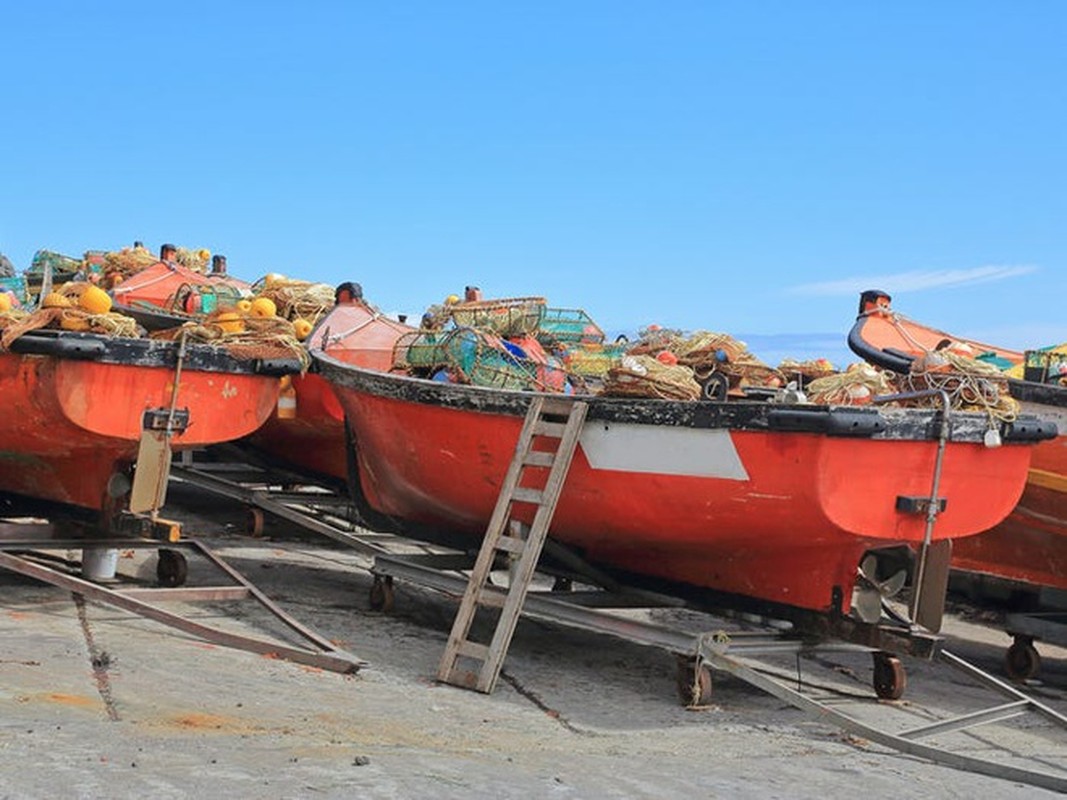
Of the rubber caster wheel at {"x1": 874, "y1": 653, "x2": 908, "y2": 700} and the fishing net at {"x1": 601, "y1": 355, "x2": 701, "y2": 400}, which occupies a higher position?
the fishing net at {"x1": 601, "y1": 355, "x2": 701, "y2": 400}

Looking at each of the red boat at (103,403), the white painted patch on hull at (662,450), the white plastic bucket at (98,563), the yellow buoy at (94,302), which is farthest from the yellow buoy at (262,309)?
the white painted patch on hull at (662,450)

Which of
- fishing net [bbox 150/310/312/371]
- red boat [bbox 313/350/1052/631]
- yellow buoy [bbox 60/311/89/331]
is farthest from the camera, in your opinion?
fishing net [bbox 150/310/312/371]

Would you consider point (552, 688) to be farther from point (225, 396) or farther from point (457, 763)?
point (225, 396)

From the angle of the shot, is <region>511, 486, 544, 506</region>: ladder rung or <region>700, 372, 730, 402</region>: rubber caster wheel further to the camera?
<region>700, 372, 730, 402</region>: rubber caster wheel

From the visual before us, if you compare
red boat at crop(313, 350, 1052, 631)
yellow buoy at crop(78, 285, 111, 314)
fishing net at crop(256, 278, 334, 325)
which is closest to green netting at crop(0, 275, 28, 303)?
fishing net at crop(256, 278, 334, 325)

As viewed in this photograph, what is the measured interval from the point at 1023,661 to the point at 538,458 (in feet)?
11.0

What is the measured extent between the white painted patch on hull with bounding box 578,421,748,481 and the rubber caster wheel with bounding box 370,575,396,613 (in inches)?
80.8

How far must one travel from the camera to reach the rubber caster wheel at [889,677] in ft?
20.5

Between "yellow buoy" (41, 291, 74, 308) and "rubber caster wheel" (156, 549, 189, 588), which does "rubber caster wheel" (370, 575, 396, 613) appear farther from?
"yellow buoy" (41, 291, 74, 308)

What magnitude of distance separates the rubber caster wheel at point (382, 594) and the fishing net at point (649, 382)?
217 centimetres

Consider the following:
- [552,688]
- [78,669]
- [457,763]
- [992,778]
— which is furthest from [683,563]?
[78,669]

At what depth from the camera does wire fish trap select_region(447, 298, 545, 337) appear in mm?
7836

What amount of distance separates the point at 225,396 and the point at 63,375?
1073 mm

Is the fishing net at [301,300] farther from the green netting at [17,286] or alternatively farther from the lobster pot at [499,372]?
the lobster pot at [499,372]
